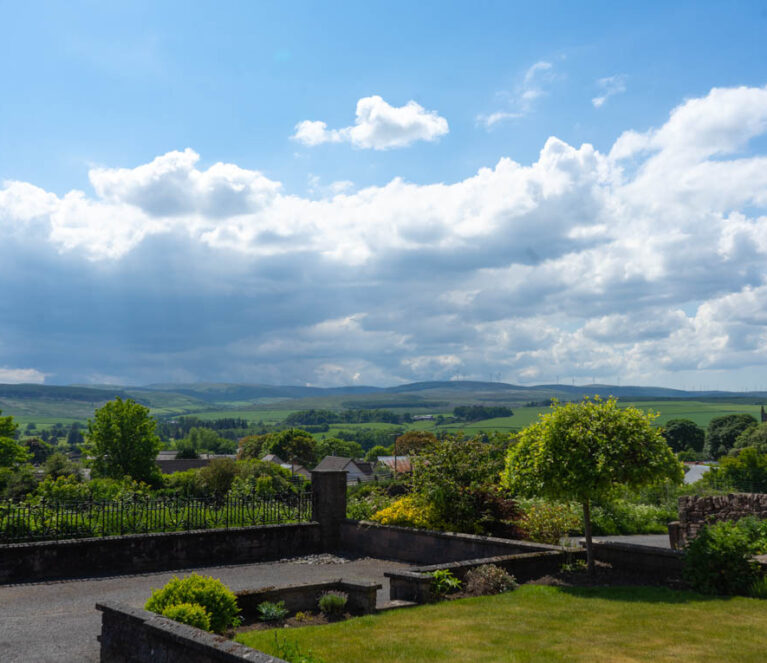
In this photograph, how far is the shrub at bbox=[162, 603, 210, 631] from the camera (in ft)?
28.2

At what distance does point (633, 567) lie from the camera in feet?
42.9

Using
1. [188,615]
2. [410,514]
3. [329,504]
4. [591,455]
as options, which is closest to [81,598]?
[188,615]

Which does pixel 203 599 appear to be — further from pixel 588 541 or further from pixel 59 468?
pixel 59 468

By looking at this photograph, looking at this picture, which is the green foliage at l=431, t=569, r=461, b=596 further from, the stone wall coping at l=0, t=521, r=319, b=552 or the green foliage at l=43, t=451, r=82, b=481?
the green foliage at l=43, t=451, r=82, b=481

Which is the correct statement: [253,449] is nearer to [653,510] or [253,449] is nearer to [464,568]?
[653,510]

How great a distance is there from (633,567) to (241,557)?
33.0 feet

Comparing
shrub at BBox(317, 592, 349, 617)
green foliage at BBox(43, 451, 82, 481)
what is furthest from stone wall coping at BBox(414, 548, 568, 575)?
green foliage at BBox(43, 451, 82, 481)

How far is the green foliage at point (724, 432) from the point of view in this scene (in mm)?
117250

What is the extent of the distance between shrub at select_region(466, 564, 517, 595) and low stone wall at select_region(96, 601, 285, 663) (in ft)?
18.8

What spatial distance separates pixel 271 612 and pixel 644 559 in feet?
24.6

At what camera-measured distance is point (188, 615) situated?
28.3ft

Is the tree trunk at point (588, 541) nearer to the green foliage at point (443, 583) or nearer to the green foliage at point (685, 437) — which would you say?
the green foliage at point (443, 583)

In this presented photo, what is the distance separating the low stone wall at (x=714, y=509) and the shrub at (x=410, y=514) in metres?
8.21

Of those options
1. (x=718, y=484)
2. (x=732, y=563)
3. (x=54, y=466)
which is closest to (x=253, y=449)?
(x=54, y=466)
